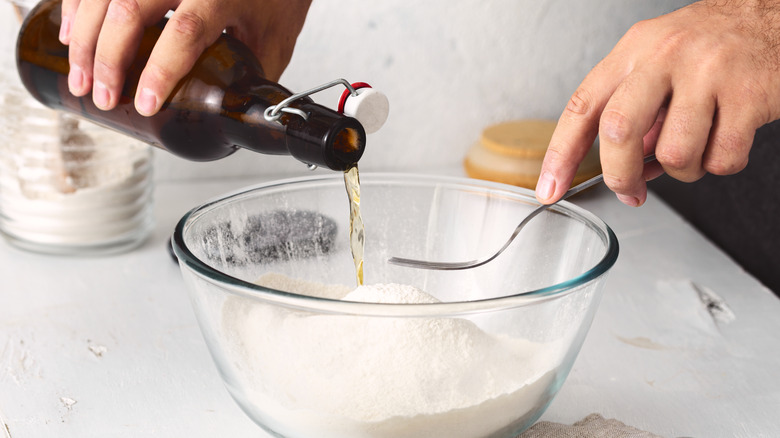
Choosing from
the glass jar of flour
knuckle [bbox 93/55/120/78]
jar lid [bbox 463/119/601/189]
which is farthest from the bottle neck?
jar lid [bbox 463/119/601/189]

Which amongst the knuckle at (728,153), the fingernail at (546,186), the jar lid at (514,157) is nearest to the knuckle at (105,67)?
the fingernail at (546,186)

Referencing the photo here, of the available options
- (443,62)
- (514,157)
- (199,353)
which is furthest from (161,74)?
(443,62)

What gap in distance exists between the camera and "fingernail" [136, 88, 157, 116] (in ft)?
2.03

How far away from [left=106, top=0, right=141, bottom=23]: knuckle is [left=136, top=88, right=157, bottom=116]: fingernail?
72mm

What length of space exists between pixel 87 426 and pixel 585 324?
1.38 ft

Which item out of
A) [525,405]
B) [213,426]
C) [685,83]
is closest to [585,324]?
[525,405]

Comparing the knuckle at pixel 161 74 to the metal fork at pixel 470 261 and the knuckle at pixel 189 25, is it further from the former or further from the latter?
the metal fork at pixel 470 261

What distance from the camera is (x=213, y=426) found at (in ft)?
2.03

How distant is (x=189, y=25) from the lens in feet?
2.05

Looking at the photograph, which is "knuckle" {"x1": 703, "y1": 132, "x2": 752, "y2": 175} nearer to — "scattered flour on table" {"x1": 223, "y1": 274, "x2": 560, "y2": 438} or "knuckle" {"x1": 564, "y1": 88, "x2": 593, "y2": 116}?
"knuckle" {"x1": 564, "y1": 88, "x2": 593, "y2": 116}

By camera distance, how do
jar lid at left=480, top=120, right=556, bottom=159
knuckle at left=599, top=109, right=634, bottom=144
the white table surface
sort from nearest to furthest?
1. knuckle at left=599, top=109, right=634, bottom=144
2. the white table surface
3. jar lid at left=480, top=120, right=556, bottom=159

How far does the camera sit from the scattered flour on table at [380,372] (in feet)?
1.52

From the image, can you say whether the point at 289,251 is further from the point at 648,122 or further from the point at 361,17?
the point at 361,17

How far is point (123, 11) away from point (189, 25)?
0.07 m
